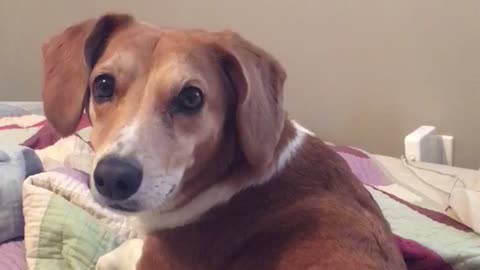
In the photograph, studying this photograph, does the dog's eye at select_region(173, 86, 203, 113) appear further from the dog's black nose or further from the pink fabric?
the pink fabric

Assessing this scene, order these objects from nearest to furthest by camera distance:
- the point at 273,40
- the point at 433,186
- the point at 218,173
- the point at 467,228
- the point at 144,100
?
the point at 144,100 → the point at 218,173 → the point at 467,228 → the point at 433,186 → the point at 273,40

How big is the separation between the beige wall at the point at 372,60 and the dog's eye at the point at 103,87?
1389 millimetres

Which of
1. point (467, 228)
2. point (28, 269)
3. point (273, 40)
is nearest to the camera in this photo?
point (28, 269)

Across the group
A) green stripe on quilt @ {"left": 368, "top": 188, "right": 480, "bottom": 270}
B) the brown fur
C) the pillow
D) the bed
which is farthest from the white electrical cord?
the pillow

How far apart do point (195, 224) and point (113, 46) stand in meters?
0.33

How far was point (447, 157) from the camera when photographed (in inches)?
94.5

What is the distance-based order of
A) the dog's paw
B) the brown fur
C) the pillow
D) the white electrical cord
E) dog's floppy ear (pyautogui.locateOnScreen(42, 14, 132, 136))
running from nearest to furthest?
the brown fur, dog's floppy ear (pyautogui.locateOnScreen(42, 14, 132, 136)), the dog's paw, the white electrical cord, the pillow

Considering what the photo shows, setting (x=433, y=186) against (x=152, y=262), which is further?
(x=433, y=186)

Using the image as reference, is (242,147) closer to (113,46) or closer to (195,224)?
(195,224)

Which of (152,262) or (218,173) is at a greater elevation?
(218,173)

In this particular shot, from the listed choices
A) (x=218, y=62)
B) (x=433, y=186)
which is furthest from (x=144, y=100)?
(x=433, y=186)

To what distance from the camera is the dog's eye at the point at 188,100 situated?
3.80ft

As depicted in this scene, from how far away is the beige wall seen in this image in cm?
231

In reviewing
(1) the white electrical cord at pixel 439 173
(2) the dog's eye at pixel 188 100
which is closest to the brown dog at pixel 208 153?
(2) the dog's eye at pixel 188 100
